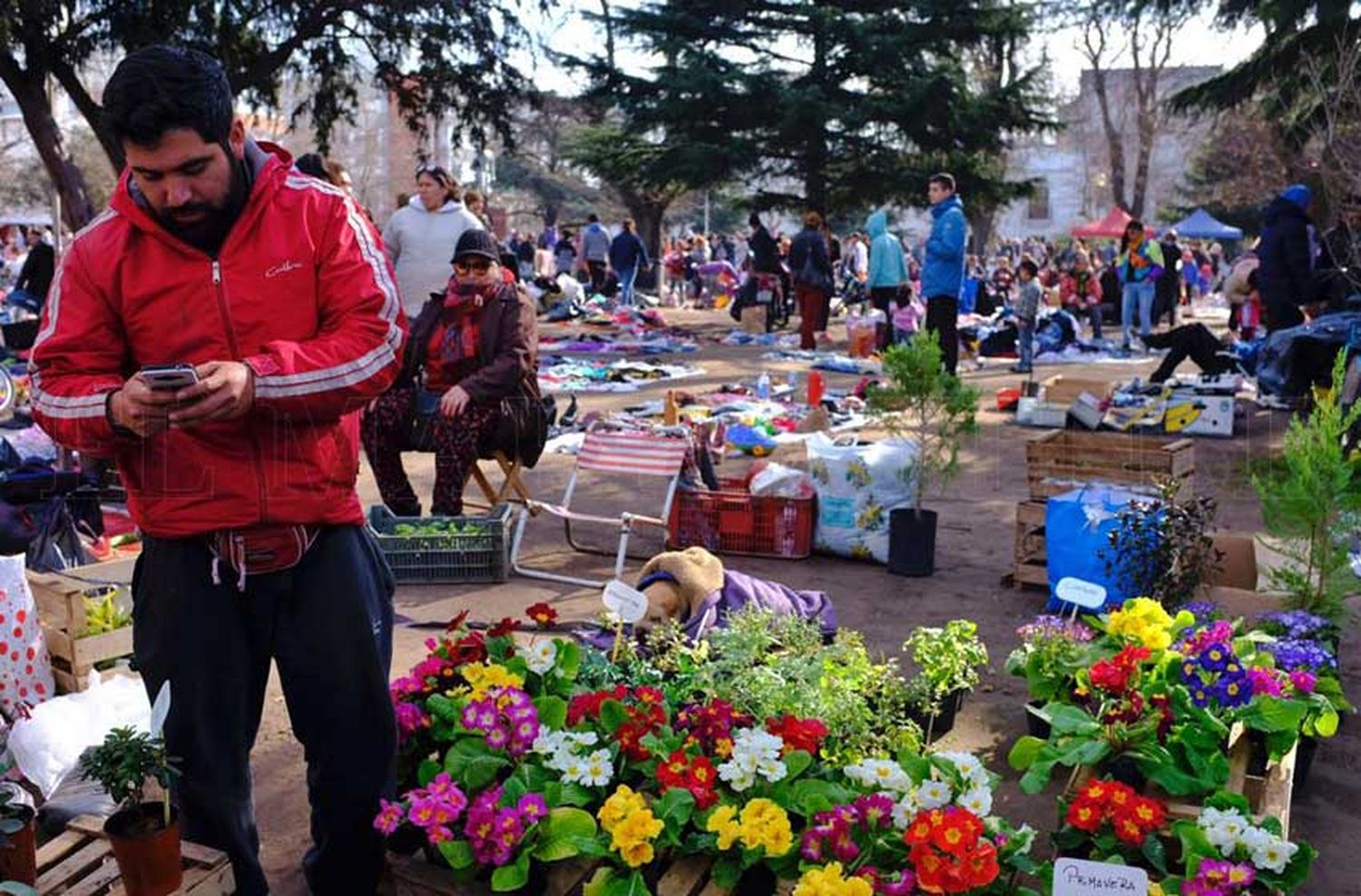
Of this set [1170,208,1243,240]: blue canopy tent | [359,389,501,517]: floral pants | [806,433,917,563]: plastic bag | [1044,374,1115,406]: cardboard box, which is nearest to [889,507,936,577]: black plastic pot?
[806,433,917,563]: plastic bag

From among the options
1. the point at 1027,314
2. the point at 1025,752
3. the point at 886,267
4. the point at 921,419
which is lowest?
the point at 1025,752

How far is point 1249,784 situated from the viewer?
3.41m

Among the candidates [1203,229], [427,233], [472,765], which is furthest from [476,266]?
[1203,229]

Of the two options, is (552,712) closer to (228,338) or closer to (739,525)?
(228,338)

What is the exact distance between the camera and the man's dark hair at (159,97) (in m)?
2.24

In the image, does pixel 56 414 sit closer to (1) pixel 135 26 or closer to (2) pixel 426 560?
(2) pixel 426 560

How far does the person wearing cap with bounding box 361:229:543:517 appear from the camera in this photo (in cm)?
612

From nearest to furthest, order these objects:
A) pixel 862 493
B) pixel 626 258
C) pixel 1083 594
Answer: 1. pixel 1083 594
2. pixel 862 493
3. pixel 626 258

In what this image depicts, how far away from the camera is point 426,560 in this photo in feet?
20.0

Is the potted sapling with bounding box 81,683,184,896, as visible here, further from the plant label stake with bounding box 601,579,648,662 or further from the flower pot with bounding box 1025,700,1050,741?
the flower pot with bounding box 1025,700,1050,741

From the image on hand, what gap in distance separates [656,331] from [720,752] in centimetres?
1660

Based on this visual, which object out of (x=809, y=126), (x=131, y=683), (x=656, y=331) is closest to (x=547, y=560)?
(x=131, y=683)

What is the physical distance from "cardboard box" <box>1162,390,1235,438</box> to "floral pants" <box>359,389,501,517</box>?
644 centimetres

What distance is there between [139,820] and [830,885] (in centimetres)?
132
